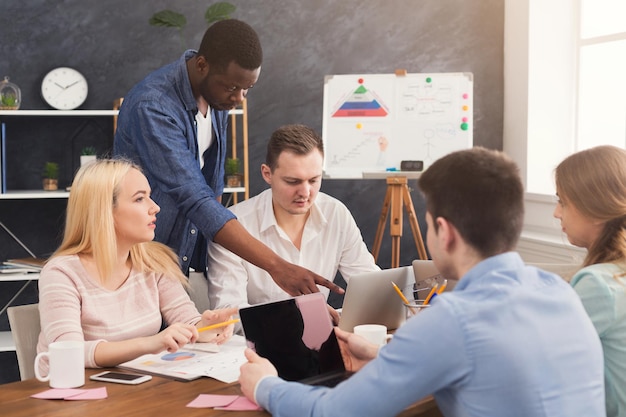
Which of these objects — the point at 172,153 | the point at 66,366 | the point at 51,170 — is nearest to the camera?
the point at 66,366

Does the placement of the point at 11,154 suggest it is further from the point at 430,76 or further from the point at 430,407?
the point at 430,407

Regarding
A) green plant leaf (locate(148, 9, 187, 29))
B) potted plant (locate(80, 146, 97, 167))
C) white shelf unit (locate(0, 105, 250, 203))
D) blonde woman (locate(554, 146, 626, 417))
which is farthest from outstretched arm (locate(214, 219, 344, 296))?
green plant leaf (locate(148, 9, 187, 29))

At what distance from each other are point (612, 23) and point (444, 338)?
4.02m

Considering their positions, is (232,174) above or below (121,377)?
above

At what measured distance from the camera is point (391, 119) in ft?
15.3

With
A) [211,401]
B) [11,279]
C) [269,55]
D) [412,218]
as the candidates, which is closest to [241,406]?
[211,401]

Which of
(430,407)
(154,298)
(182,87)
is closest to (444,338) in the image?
(430,407)

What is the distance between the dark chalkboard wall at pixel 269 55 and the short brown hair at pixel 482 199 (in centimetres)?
352

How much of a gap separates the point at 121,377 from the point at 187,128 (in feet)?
3.60

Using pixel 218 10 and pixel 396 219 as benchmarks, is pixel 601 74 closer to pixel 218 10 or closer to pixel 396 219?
pixel 396 219

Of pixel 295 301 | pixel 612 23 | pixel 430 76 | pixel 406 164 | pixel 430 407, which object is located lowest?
pixel 430 407

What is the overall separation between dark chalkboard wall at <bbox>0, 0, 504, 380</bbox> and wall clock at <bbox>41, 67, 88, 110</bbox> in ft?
0.25

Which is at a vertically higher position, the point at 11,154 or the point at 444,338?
the point at 11,154

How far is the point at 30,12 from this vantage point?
14.7 feet
